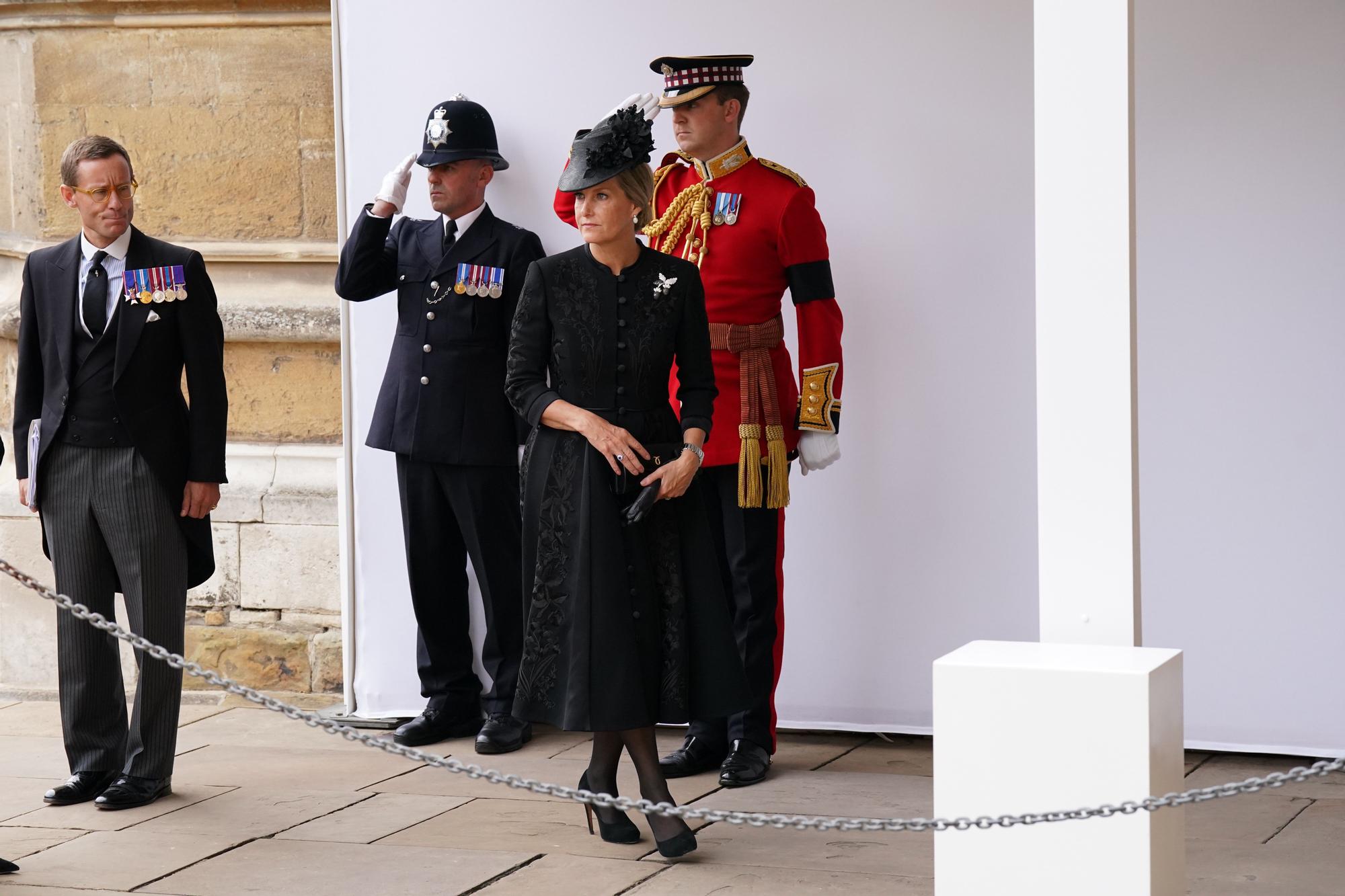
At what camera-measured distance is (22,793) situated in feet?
14.7

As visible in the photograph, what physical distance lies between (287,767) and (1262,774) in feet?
8.85

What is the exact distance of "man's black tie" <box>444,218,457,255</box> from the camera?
4.96m

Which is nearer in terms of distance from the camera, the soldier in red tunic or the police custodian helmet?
the soldier in red tunic

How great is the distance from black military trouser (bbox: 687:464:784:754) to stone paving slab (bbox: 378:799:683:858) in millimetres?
583

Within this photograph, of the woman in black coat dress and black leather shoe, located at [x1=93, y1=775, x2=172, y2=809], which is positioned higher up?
the woman in black coat dress

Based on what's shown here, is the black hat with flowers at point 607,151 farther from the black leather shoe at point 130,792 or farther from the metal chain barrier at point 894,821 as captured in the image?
the black leather shoe at point 130,792

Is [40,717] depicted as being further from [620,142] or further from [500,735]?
[620,142]

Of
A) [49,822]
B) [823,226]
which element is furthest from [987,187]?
[49,822]

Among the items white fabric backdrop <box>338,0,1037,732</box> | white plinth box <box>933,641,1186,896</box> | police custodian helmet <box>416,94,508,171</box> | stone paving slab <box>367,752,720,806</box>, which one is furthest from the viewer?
police custodian helmet <box>416,94,508,171</box>

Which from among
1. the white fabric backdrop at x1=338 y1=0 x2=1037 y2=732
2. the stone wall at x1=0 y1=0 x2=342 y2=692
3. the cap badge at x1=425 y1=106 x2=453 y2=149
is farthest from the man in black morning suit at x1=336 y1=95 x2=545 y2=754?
the stone wall at x1=0 y1=0 x2=342 y2=692

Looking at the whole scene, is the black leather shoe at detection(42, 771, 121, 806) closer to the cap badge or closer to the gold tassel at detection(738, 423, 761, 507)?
the gold tassel at detection(738, 423, 761, 507)

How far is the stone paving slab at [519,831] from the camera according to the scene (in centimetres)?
383

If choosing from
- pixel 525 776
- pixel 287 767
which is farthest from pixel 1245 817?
pixel 287 767

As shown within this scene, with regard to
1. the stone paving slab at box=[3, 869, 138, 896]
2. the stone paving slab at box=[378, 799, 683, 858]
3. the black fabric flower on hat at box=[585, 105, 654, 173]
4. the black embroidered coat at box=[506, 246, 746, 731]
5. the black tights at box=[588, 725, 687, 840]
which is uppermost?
the black fabric flower on hat at box=[585, 105, 654, 173]
